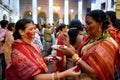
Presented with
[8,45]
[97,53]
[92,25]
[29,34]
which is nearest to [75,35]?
[29,34]

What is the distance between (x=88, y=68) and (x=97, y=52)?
0.59ft

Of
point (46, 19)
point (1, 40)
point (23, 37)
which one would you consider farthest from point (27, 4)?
point (23, 37)

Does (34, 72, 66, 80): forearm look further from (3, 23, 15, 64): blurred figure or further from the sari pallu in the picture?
(3, 23, 15, 64): blurred figure

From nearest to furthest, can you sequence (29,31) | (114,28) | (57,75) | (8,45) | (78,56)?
(57,75), (78,56), (29,31), (114,28), (8,45)

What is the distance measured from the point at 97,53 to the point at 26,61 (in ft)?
2.20

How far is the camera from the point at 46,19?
45.1 metres

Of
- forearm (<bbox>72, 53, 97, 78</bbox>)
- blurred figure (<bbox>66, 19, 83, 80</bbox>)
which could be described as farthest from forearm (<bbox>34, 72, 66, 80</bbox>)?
blurred figure (<bbox>66, 19, 83, 80</bbox>)

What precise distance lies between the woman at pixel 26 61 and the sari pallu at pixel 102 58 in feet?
0.69

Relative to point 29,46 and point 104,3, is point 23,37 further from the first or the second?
point 104,3

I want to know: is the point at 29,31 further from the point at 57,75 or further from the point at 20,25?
the point at 57,75

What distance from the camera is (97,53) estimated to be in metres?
2.79

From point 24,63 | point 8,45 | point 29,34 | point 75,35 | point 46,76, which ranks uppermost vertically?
point 29,34

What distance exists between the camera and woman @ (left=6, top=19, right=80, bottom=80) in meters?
2.76

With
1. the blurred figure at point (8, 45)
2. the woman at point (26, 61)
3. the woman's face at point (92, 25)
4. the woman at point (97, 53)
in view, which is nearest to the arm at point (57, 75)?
the woman at point (26, 61)
